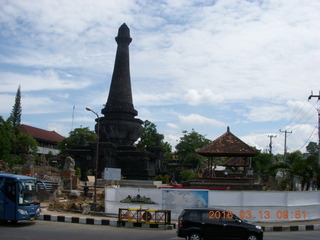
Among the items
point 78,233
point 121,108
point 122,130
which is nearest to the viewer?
point 78,233

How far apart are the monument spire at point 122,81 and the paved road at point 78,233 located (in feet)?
91.6

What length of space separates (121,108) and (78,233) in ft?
97.8

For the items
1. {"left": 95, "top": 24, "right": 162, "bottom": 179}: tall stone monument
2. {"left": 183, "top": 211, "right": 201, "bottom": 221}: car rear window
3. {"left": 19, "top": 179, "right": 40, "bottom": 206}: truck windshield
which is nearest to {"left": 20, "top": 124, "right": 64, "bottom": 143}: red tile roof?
{"left": 95, "top": 24, "right": 162, "bottom": 179}: tall stone monument

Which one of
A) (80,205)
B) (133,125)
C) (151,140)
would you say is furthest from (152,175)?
(80,205)

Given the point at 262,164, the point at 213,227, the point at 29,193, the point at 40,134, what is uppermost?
the point at 40,134

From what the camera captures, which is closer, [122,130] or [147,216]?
[147,216]

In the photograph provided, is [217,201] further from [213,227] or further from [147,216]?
[213,227]

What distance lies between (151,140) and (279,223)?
126ft

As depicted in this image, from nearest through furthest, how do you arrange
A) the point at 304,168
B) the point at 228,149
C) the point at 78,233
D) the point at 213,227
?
the point at 213,227, the point at 78,233, the point at 304,168, the point at 228,149

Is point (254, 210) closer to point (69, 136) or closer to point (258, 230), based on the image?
point (258, 230)

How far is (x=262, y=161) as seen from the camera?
5653cm

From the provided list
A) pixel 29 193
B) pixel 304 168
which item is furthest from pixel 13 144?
pixel 304 168

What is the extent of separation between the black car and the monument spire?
3076 centimetres

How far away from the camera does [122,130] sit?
41969 millimetres
